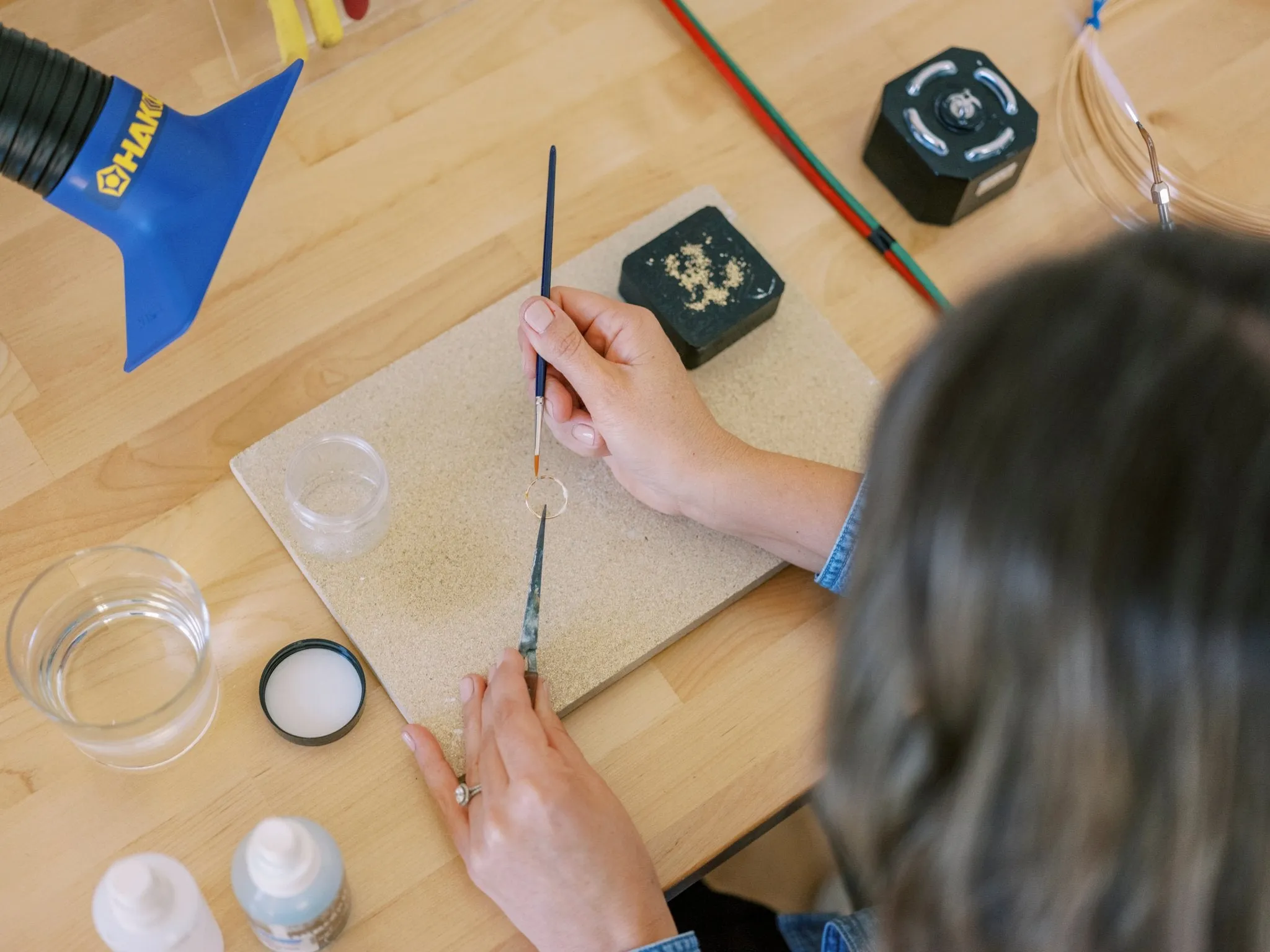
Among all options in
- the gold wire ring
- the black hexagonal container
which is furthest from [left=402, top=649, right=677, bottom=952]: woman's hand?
the black hexagonal container

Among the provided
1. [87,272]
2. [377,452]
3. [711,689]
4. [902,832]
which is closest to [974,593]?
[902,832]

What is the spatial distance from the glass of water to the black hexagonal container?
2.37 ft

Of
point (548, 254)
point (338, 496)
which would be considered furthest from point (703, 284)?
point (338, 496)

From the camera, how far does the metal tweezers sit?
0.78m

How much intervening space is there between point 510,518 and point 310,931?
12.8 inches

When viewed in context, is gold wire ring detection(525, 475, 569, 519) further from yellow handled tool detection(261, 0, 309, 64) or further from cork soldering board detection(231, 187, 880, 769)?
yellow handled tool detection(261, 0, 309, 64)

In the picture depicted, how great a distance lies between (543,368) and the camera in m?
0.85

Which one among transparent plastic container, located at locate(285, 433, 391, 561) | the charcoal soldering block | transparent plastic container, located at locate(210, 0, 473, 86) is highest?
transparent plastic container, located at locate(210, 0, 473, 86)

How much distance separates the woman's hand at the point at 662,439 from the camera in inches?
32.9

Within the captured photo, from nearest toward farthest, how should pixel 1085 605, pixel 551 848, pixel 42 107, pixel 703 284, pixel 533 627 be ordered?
pixel 1085 605 < pixel 42 107 < pixel 551 848 < pixel 533 627 < pixel 703 284

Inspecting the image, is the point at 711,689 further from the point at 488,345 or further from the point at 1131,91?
the point at 1131,91

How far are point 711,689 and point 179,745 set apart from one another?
389 millimetres

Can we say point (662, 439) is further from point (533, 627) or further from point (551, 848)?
point (551, 848)

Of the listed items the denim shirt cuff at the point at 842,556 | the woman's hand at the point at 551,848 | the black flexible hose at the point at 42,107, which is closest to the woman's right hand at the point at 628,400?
the denim shirt cuff at the point at 842,556
